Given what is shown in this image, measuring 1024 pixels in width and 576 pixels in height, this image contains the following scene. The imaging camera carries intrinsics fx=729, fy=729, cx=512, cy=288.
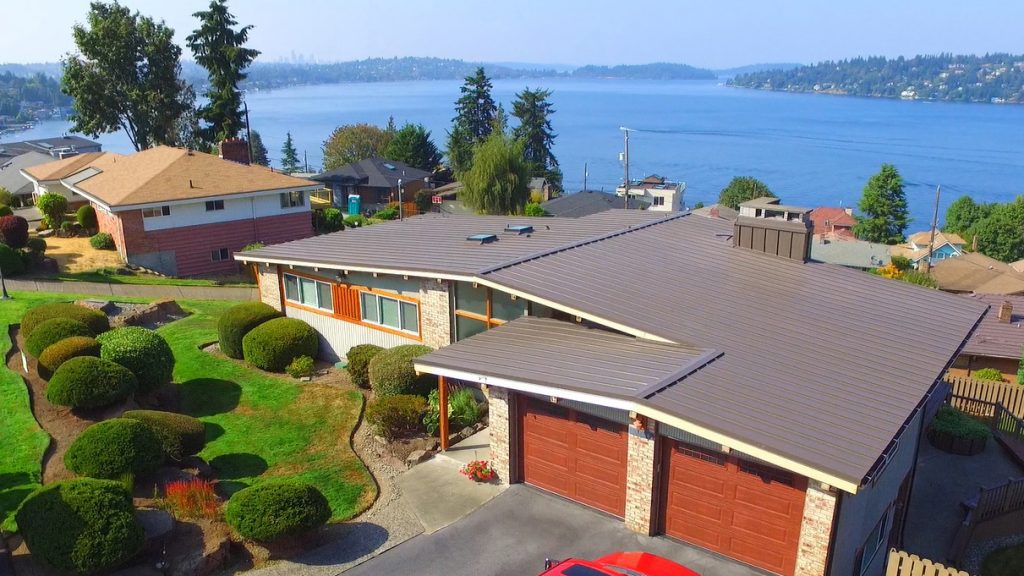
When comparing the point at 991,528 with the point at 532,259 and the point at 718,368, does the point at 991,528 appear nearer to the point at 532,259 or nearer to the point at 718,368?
the point at 718,368

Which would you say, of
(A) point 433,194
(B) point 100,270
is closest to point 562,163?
(A) point 433,194

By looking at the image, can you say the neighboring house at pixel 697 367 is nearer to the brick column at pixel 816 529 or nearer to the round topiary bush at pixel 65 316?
the brick column at pixel 816 529

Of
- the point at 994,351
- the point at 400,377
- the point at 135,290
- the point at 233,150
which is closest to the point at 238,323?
the point at 400,377

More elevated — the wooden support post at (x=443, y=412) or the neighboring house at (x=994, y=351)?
the wooden support post at (x=443, y=412)

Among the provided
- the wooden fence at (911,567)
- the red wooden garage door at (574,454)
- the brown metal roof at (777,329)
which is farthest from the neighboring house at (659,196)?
the wooden fence at (911,567)

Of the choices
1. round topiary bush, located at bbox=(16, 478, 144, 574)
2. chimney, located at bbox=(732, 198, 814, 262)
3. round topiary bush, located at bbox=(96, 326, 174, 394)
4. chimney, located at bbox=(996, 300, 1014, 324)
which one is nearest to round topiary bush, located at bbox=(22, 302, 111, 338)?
round topiary bush, located at bbox=(96, 326, 174, 394)

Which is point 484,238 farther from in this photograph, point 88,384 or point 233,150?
point 233,150

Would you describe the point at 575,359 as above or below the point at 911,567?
above

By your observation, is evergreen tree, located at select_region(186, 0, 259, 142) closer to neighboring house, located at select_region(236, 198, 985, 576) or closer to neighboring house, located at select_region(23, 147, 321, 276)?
neighboring house, located at select_region(23, 147, 321, 276)
